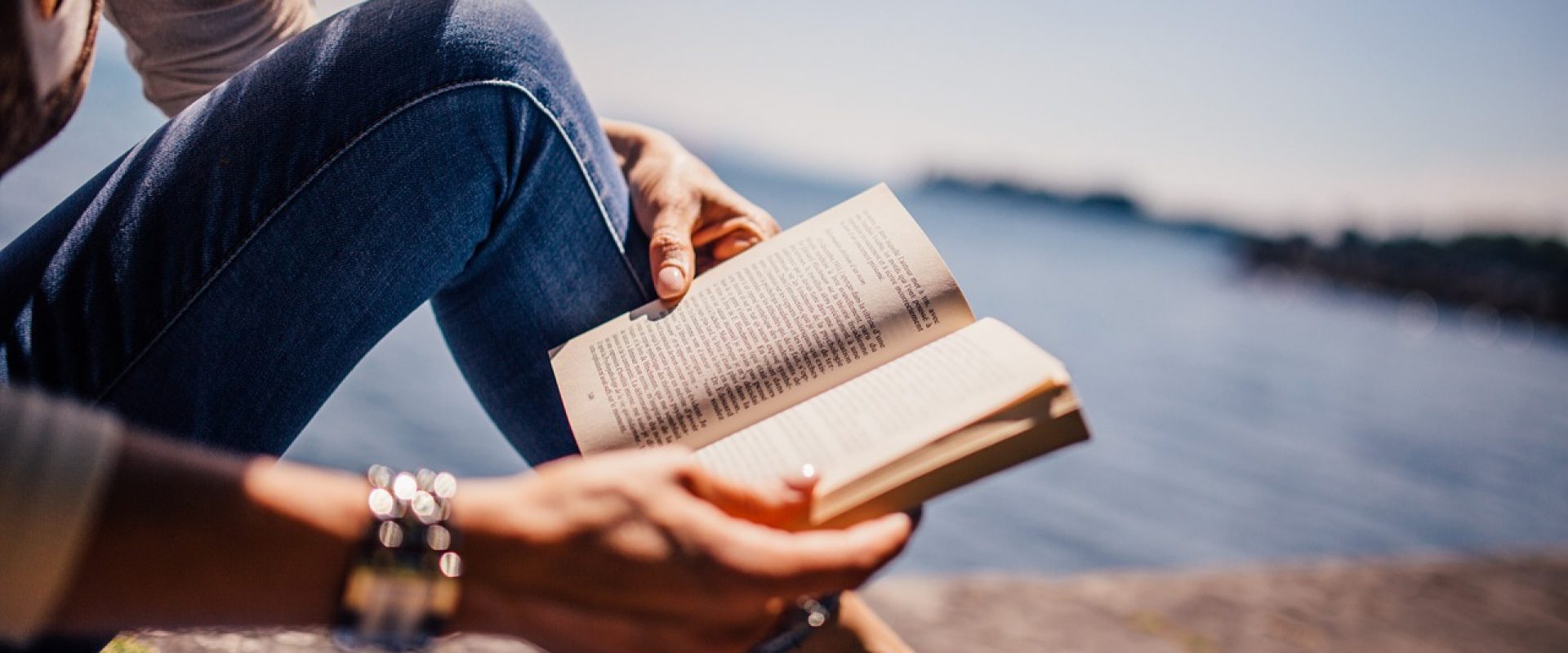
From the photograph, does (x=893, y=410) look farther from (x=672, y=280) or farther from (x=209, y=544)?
(x=209, y=544)

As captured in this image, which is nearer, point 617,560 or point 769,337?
point 617,560

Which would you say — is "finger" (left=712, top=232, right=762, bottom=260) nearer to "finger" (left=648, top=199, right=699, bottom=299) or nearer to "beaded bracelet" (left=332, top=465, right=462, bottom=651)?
"finger" (left=648, top=199, right=699, bottom=299)

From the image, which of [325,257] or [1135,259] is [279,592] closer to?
[325,257]

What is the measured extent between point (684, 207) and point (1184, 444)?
710 centimetres

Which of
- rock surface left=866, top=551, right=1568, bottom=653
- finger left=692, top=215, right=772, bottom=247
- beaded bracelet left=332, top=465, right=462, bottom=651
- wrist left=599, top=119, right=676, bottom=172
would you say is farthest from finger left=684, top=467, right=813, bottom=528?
rock surface left=866, top=551, right=1568, bottom=653

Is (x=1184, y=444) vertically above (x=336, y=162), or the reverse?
(x=336, y=162)

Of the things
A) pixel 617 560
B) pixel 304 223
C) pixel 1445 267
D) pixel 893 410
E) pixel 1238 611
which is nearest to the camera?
pixel 617 560

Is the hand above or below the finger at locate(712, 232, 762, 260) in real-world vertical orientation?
above

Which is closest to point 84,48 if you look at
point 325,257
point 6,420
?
point 325,257

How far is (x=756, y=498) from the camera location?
23.8 inches

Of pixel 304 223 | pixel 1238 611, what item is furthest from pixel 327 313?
pixel 1238 611

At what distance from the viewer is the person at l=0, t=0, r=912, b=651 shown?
47 cm

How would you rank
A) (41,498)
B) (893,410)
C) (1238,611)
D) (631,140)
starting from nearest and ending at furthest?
(41,498) < (893,410) < (631,140) < (1238,611)

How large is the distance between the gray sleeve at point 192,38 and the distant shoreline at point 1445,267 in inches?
2131
